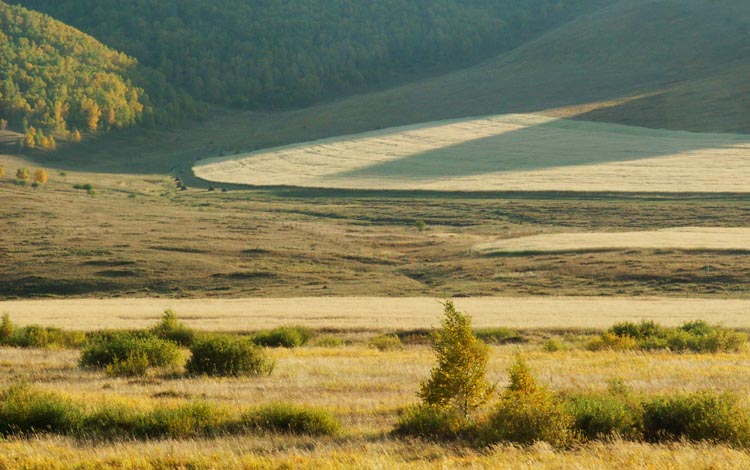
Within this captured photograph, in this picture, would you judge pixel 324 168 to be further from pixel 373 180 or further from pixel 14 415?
pixel 14 415

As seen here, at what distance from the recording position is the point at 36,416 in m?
13.6

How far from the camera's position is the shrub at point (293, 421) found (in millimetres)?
13203

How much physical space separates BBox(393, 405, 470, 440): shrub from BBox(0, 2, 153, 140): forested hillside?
450 ft

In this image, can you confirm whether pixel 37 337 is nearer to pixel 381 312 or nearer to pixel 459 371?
pixel 381 312

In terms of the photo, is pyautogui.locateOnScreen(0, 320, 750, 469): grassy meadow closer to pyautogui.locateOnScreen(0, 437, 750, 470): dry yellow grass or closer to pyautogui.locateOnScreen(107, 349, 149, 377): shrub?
pyautogui.locateOnScreen(0, 437, 750, 470): dry yellow grass

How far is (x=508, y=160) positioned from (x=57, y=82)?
107 metres

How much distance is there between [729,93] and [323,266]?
8856cm

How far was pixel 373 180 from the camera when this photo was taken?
3610 inches

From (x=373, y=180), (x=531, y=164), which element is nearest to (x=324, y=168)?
(x=373, y=180)

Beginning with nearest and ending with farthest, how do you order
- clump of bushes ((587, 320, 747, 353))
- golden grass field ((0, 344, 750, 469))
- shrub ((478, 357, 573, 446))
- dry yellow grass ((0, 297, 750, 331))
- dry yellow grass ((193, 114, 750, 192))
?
golden grass field ((0, 344, 750, 469)) < shrub ((478, 357, 573, 446)) < clump of bushes ((587, 320, 747, 353)) < dry yellow grass ((0, 297, 750, 331)) < dry yellow grass ((193, 114, 750, 192))

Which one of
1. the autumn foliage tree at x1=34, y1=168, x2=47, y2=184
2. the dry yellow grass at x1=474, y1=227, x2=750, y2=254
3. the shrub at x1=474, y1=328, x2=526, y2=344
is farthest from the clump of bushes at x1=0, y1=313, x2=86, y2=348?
the autumn foliage tree at x1=34, y1=168, x2=47, y2=184

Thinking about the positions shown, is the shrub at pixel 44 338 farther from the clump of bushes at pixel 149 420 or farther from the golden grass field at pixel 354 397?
the clump of bushes at pixel 149 420

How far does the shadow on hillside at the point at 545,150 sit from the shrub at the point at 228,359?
71226 millimetres

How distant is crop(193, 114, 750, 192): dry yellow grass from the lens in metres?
81.1
